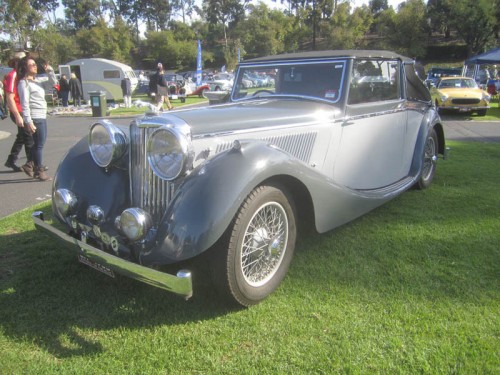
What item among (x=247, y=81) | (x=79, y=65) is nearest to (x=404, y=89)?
(x=247, y=81)

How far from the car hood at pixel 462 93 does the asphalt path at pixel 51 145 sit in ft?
3.28

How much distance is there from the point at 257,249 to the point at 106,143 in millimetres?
1288

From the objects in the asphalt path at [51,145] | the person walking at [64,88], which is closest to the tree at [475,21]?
the asphalt path at [51,145]

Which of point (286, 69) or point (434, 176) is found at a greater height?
point (286, 69)

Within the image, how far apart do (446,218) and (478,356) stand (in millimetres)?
2096

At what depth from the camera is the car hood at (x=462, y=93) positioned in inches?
504

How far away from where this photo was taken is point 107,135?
8.60 ft

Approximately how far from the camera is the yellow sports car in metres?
12.7

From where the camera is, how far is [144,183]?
8.13ft

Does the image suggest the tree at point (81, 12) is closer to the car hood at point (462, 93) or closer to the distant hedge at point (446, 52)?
the distant hedge at point (446, 52)

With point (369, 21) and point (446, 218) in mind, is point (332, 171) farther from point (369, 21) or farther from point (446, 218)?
point (369, 21)

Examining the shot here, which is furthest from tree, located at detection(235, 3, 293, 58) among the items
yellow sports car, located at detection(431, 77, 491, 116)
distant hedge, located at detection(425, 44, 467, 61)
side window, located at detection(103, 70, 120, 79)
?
yellow sports car, located at detection(431, 77, 491, 116)

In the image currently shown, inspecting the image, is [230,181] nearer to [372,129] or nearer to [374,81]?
[372,129]

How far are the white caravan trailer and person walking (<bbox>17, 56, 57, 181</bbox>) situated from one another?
18326 mm
